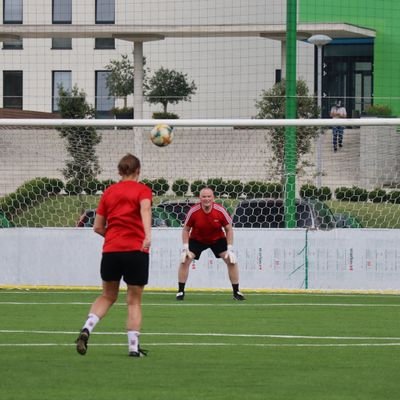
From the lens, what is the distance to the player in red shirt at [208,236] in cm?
2006

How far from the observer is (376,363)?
39.8 feet

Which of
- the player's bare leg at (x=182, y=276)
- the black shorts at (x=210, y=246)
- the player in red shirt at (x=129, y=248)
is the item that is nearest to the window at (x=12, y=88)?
the black shorts at (x=210, y=246)

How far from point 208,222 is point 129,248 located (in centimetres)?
790

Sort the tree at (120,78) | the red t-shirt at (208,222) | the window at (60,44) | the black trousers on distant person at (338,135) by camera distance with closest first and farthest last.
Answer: the red t-shirt at (208,222)
the black trousers on distant person at (338,135)
the tree at (120,78)
the window at (60,44)

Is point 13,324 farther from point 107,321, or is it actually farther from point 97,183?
point 97,183

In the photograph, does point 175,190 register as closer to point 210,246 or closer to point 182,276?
point 210,246

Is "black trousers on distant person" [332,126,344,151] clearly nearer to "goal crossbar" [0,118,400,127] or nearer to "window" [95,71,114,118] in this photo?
"goal crossbar" [0,118,400,127]

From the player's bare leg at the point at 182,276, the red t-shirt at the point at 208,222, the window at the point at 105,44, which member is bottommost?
the player's bare leg at the point at 182,276

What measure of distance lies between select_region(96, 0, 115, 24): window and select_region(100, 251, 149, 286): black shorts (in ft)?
128

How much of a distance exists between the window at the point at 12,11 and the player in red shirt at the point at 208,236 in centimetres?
3556

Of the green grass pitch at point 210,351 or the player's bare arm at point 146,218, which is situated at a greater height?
the player's bare arm at point 146,218

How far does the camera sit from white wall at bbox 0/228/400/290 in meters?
22.2

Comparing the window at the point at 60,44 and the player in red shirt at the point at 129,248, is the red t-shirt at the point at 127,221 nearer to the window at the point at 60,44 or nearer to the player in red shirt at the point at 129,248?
the player in red shirt at the point at 129,248

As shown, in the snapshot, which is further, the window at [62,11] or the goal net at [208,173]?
the window at [62,11]
